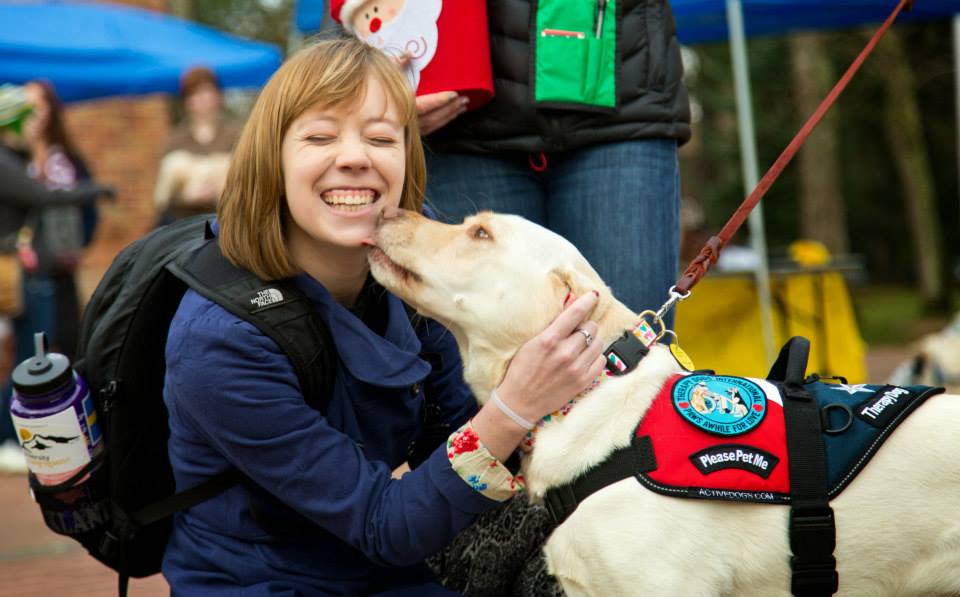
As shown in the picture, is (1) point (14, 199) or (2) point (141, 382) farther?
(1) point (14, 199)

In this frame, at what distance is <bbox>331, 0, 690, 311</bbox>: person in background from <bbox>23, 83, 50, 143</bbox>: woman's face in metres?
5.05

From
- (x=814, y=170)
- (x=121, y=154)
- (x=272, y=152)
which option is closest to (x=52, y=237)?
(x=272, y=152)

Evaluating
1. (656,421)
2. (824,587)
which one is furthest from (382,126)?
(824,587)

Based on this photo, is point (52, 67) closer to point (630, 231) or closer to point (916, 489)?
point (630, 231)

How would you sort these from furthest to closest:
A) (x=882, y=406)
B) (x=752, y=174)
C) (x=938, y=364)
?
(x=752, y=174) → (x=938, y=364) → (x=882, y=406)

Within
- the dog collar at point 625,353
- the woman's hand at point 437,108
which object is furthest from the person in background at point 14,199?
the dog collar at point 625,353

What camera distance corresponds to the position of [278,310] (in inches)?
93.9

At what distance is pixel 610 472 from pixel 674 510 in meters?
0.16

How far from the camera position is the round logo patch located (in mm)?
2273

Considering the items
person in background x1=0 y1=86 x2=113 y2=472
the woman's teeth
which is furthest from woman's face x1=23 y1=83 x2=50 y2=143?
the woman's teeth

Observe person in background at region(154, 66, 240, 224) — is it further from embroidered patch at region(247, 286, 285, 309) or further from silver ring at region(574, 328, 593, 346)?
silver ring at region(574, 328, 593, 346)

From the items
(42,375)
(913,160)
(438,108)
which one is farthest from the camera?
(913,160)

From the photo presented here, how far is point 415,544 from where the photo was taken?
2326 mm

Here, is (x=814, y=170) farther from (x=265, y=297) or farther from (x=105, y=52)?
(x=265, y=297)
